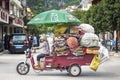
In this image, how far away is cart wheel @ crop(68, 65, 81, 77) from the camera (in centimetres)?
1542

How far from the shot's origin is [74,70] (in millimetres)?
15492

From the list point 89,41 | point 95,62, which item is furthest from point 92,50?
point 95,62

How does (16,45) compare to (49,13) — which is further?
(16,45)

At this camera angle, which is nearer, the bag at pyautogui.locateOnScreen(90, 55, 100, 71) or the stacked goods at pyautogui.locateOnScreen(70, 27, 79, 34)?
the bag at pyautogui.locateOnScreen(90, 55, 100, 71)

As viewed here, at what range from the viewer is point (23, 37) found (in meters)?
32.6

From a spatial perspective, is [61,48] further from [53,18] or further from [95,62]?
[95,62]

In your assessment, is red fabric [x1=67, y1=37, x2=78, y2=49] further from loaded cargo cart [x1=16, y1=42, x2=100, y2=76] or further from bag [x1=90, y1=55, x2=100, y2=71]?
bag [x1=90, y1=55, x2=100, y2=71]

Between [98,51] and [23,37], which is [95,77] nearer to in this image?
[98,51]

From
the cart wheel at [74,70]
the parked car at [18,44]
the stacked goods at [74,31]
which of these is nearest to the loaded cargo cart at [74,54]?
the cart wheel at [74,70]

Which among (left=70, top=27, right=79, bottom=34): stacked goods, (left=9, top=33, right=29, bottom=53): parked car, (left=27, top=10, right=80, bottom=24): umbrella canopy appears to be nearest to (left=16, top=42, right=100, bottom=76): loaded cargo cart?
(left=70, top=27, right=79, bottom=34): stacked goods

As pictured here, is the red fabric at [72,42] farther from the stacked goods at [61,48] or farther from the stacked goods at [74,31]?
the stacked goods at [74,31]

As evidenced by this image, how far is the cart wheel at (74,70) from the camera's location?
15422 millimetres

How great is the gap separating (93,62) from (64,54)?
1.12 m

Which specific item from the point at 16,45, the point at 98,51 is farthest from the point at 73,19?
the point at 16,45
